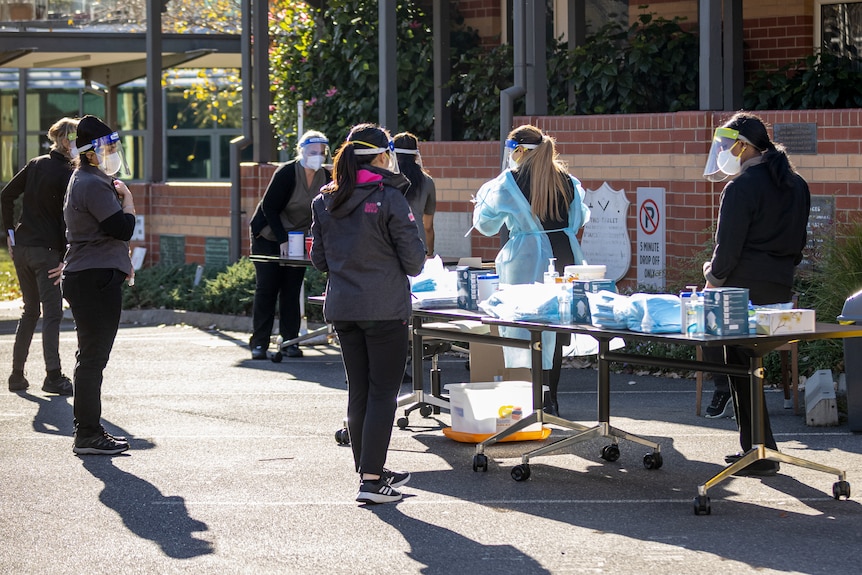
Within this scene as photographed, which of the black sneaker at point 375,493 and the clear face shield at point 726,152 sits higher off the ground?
the clear face shield at point 726,152

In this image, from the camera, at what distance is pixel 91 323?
8.70m

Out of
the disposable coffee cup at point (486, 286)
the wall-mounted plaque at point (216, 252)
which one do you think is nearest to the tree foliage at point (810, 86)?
the wall-mounted plaque at point (216, 252)

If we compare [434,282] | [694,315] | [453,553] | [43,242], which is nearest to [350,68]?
[43,242]

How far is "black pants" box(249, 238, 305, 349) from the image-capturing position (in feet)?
42.9

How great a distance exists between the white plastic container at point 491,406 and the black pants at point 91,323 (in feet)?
7.09

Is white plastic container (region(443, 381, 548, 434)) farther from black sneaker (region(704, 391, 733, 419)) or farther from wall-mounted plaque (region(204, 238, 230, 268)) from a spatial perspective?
wall-mounted plaque (region(204, 238, 230, 268))

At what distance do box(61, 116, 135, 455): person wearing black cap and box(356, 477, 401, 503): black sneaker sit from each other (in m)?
2.15

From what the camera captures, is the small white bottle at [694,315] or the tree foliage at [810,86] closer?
the small white bottle at [694,315]

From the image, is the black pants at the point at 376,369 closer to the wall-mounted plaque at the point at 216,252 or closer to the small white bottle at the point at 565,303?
the small white bottle at the point at 565,303

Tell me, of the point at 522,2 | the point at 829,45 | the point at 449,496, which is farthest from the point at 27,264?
the point at 829,45

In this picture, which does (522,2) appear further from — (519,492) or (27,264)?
(519,492)

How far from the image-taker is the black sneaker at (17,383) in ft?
37.8

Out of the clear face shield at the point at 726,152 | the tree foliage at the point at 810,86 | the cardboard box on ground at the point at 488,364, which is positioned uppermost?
the tree foliage at the point at 810,86

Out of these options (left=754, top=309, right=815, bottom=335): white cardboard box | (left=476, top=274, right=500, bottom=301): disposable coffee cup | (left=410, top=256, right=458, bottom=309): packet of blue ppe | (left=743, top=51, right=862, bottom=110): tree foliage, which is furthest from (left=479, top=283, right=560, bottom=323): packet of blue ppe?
(left=743, top=51, right=862, bottom=110): tree foliage
